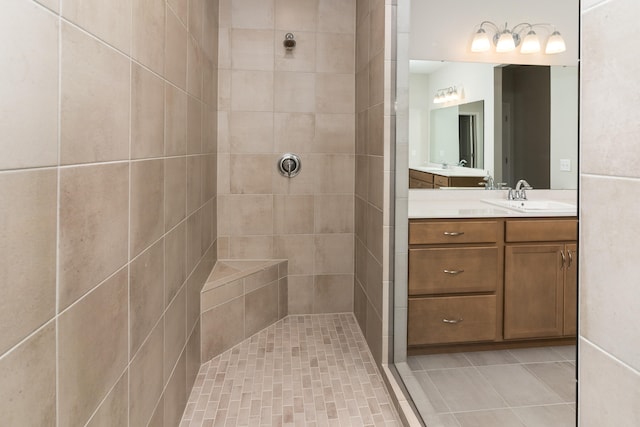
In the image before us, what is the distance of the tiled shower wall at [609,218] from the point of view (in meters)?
0.76

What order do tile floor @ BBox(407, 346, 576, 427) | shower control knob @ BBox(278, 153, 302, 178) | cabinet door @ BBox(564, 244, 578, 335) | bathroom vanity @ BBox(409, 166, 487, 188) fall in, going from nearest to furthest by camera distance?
1. cabinet door @ BBox(564, 244, 578, 335)
2. tile floor @ BBox(407, 346, 576, 427)
3. bathroom vanity @ BBox(409, 166, 487, 188)
4. shower control knob @ BBox(278, 153, 302, 178)

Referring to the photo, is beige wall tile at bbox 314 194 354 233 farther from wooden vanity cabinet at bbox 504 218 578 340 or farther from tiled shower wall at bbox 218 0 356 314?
wooden vanity cabinet at bbox 504 218 578 340

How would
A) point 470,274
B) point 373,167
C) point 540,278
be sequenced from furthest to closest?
point 373,167
point 470,274
point 540,278

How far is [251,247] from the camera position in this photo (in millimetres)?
3291

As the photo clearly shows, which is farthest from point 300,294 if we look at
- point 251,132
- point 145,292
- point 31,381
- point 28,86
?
point 28,86

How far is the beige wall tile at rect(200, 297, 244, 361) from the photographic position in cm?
256

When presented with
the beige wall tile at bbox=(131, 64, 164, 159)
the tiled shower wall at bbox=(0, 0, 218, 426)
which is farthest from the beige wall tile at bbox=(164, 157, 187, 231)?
the beige wall tile at bbox=(131, 64, 164, 159)

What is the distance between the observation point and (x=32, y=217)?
743mm

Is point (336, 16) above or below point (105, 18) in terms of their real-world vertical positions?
above

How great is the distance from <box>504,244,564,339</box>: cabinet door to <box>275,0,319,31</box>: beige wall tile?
2205 millimetres

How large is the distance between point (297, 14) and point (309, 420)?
2758 mm

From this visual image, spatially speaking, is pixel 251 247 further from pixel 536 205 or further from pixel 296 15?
pixel 536 205

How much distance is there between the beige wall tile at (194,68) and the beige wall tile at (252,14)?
896 mm

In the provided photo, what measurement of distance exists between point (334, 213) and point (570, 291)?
90.2 inches
